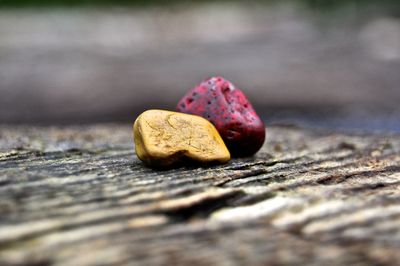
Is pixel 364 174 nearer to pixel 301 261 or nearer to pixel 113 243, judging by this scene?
pixel 301 261

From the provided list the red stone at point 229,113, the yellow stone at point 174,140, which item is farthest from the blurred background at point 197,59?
the yellow stone at point 174,140

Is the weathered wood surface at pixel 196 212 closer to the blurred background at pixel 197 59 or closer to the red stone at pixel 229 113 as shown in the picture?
the red stone at pixel 229 113

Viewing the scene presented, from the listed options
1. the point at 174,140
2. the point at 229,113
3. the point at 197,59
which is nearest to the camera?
the point at 174,140

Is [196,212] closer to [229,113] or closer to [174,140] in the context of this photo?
[174,140]

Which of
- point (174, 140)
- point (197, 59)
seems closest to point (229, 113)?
point (174, 140)

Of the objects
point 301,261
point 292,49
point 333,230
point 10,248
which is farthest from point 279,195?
point 292,49
